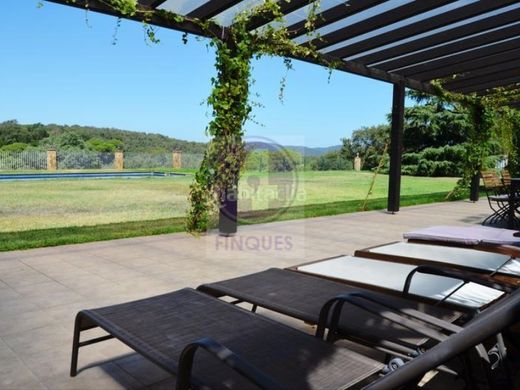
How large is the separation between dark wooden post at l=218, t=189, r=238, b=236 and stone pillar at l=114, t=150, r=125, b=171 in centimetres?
2673

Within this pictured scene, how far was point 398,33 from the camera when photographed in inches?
255

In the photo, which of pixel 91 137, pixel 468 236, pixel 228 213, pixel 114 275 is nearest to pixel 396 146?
pixel 228 213

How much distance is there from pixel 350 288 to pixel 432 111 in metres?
31.6

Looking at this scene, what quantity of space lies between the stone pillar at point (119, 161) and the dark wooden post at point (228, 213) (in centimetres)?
2673

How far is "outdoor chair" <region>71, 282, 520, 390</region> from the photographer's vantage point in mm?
1109

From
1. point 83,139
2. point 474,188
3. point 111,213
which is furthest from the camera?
point 83,139

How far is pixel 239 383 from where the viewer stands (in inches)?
61.5

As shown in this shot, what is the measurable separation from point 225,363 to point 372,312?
71cm

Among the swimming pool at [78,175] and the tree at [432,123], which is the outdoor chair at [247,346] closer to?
the swimming pool at [78,175]

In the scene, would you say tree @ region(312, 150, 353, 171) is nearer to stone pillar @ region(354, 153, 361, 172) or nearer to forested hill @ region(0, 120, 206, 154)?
stone pillar @ region(354, 153, 361, 172)

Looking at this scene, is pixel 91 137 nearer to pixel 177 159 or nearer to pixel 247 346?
pixel 177 159

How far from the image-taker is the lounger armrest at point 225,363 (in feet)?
4.35

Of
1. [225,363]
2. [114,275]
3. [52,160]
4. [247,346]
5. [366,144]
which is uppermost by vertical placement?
[366,144]

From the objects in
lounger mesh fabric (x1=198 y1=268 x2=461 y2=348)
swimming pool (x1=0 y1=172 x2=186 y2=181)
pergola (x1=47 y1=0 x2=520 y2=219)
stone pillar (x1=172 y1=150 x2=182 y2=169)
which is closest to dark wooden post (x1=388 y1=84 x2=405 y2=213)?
pergola (x1=47 y1=0 x2=520 y2=219)
